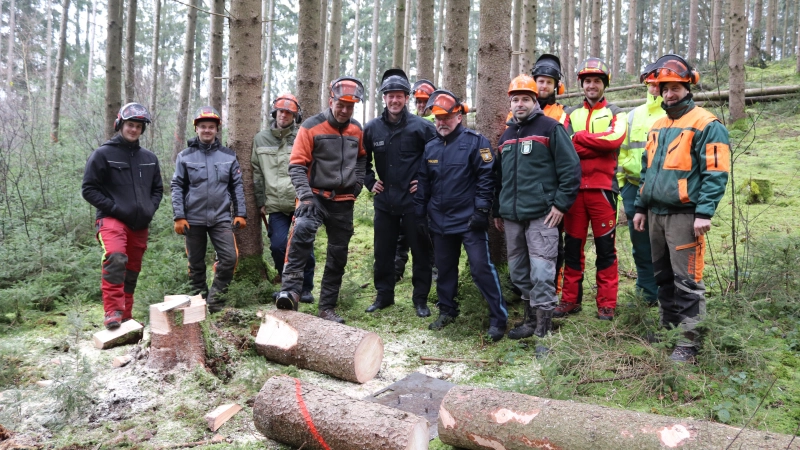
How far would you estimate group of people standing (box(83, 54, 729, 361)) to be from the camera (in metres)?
4.27

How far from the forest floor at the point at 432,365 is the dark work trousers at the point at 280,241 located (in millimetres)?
360

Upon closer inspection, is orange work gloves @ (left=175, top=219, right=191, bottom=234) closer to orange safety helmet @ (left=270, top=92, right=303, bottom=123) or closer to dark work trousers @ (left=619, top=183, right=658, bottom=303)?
orange safety helmet @ (left=270, top=92, right=303, bottom=123)

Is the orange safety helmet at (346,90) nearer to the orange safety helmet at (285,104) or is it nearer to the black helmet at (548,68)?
the orange safety helmet at (285,104)

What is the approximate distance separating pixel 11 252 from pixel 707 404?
7.86 meters

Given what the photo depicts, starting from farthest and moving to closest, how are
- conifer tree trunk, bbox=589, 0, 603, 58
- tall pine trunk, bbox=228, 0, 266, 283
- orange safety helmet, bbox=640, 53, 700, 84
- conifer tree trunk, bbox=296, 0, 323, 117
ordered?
conifer tree trunk, bbox=589, 0, 603, 58 < conifer tree trunk, bbox=296, 0, 323, 117 < tall pine trunk, bbox=228, 0, 266, 283 < orange safety helmet, bbox=640, 53, 700, 84

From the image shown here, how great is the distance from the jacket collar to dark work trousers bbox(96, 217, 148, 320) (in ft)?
16.8

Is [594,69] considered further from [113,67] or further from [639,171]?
[113,67]

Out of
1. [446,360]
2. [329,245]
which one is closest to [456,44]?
[329,245]

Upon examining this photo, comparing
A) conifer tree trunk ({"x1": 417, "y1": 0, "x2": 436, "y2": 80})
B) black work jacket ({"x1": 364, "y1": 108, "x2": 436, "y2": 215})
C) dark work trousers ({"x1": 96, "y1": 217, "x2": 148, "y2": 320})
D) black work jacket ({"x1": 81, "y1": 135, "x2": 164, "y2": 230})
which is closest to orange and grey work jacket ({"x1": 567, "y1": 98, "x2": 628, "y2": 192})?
black work jacket ({"x1": 364, "y1": 108, "x2": 436, "y2": 215})

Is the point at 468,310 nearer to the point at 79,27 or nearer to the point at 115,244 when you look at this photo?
the point at 115,244

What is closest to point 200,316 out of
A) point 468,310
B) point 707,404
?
point 468,310

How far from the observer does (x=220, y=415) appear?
359cm

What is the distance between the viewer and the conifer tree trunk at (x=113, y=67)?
916 centimetres

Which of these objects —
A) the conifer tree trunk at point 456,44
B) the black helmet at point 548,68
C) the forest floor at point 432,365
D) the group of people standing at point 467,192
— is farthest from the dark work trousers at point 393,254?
the conifer tree trunk at point 456,44
